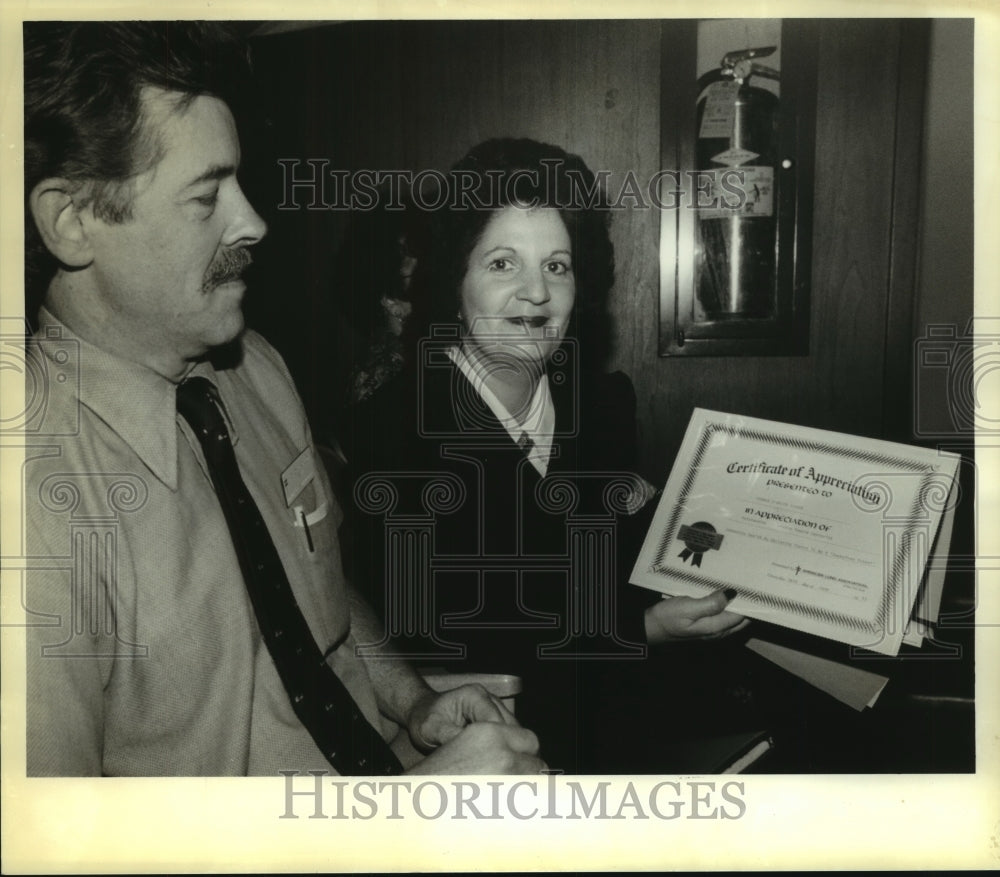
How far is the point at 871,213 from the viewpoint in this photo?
1499 mm

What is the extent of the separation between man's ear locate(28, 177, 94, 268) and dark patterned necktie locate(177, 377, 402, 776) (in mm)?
240

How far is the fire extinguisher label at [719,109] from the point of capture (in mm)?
1481

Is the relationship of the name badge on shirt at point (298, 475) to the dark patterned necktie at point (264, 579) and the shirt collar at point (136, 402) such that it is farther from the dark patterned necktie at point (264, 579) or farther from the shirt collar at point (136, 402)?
the shirt collar at point (136, 402)

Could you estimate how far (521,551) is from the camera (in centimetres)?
153

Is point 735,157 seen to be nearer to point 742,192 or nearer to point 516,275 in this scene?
point 742,192

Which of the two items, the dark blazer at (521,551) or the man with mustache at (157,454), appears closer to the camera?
the man with mustache at (157,454)

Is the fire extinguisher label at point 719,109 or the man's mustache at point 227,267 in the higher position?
the fire extinguisher label at point 719,109

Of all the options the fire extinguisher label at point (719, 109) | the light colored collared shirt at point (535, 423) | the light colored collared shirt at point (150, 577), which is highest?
the fire extinguisher label at point (719, 109)

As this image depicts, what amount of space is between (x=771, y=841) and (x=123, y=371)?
1218mm

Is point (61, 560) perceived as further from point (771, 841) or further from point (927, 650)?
point (927, 650)

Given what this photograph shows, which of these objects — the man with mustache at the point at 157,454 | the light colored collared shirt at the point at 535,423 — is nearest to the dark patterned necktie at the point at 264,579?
the man with mustache at the point at 157,454

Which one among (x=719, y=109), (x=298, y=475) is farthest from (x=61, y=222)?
(x=719, y=109)

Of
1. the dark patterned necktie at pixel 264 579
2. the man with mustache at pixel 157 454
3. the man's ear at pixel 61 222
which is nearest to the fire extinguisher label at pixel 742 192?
the man with mustache at pixel 157 454

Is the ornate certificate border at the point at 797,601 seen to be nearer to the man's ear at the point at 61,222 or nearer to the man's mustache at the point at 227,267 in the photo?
the man's mustache at the point at 227,267
